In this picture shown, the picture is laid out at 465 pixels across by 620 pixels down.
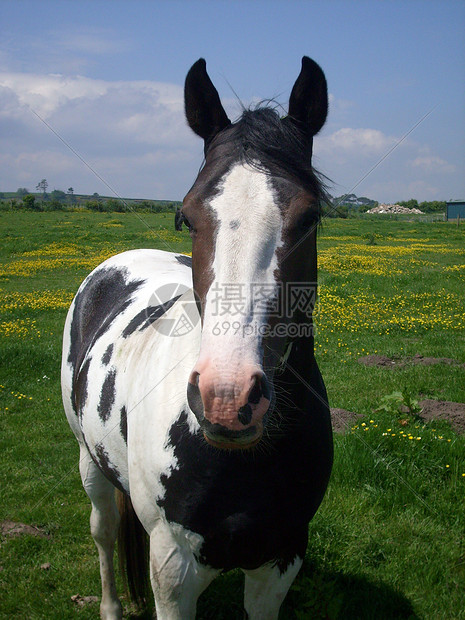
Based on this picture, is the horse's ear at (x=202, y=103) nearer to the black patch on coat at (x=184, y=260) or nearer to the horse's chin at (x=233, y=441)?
the horse's chin at (x=233, y=441)

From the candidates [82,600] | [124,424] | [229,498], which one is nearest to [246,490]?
[229,498]

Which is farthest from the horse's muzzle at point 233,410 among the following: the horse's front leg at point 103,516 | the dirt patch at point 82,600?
the dirt patch at point 82,600

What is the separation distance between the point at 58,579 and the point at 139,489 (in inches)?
71.1

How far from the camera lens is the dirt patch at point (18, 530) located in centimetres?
386

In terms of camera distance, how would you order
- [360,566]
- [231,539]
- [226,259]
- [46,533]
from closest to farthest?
[226,259] < [231,539] < [360,566] < [46,533]

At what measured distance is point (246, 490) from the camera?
1985 millimetres

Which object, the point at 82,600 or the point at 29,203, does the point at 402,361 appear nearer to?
the point at 82,600

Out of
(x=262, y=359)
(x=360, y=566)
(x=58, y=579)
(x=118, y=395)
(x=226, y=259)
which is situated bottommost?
(x=58, y=579)

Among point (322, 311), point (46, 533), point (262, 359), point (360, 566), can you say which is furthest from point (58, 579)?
point (322, 311)

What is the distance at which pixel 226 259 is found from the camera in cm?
174

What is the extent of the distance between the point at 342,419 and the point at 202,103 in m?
3.65

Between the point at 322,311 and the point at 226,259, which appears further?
the point at 322,311

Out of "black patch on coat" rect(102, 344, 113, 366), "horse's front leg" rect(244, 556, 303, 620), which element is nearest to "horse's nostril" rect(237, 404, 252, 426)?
"horse's front leg" rect(244, 556, 303, 620)

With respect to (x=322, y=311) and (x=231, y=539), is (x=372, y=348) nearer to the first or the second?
(x=322, y=311)
